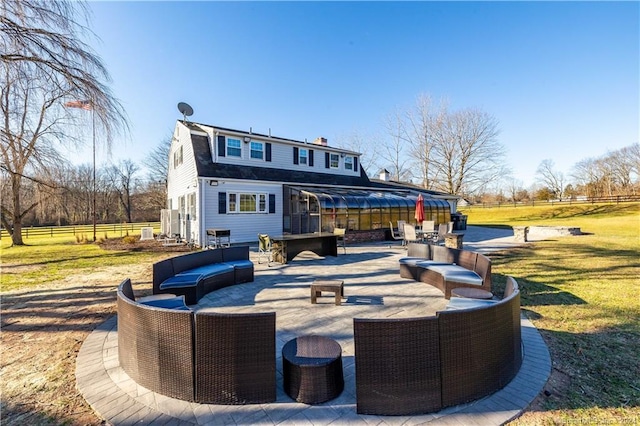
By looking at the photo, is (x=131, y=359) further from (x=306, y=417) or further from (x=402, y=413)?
(x=402, y=413)

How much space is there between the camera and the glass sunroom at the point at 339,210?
14484 millimetres

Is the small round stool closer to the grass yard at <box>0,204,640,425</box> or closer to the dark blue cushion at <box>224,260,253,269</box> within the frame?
the grass yard at <box>0,204,640,425</box>

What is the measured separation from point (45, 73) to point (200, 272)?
5.04 metres

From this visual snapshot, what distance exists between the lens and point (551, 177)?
2237 inches

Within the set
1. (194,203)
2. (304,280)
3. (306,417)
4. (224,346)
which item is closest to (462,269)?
(304,280)

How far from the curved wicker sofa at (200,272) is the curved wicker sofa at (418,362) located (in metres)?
4.21

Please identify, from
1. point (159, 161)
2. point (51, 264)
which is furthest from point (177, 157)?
point (159, 161)

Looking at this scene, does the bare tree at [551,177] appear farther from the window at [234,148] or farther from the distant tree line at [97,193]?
the distant tree line at [97,193]

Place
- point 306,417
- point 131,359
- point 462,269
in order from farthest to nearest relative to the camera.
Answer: point 462,269 < point 131,359 < point 306,417

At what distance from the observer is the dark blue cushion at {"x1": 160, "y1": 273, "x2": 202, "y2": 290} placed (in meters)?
5.41

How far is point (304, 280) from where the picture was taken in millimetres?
7477

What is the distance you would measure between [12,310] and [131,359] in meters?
4.80

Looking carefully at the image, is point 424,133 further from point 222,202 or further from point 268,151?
point 222,202

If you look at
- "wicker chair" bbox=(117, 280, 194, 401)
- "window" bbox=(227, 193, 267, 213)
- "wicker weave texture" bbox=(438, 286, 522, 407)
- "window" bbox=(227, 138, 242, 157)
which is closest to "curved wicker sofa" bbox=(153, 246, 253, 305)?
"wicker chair" bbox=(117, 280, 194, 401)
